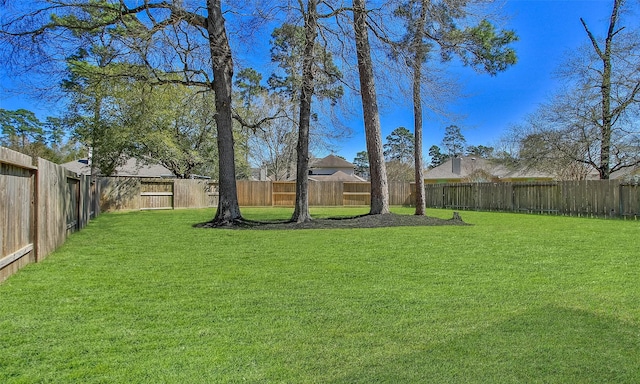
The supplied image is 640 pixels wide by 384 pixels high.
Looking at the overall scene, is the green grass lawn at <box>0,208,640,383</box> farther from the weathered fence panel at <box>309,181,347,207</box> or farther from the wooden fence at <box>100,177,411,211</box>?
the weathered fence panel at <box>309,181,347,207</box>

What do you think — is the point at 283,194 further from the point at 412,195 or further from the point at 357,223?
the point at 357,223

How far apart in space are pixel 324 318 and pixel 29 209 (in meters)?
4.08

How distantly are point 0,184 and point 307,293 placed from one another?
3101 millimetres

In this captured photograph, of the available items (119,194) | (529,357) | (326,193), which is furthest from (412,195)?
(529,357)

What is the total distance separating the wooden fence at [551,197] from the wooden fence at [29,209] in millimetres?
15651

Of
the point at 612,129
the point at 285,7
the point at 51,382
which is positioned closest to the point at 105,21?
the point at 285,7

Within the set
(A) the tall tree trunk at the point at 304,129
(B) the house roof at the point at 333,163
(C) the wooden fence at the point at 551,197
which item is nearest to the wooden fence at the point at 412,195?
(C) the wooden fence at the point at 551,197

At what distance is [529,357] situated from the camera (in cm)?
229

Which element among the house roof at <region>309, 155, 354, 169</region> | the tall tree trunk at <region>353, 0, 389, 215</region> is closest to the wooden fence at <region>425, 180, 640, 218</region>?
the tall tree trunk at <region>353, 0, 389, 215</region>

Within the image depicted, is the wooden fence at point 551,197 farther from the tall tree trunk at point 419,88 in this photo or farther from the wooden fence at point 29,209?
the wooden fence at point 29,209

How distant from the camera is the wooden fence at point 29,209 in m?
4.04

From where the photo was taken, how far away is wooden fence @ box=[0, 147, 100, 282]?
13.3ft

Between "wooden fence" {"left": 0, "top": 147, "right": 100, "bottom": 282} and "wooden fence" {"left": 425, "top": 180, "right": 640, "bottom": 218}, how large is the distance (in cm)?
1565

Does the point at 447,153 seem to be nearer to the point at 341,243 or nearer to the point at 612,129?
the point at 612,129
